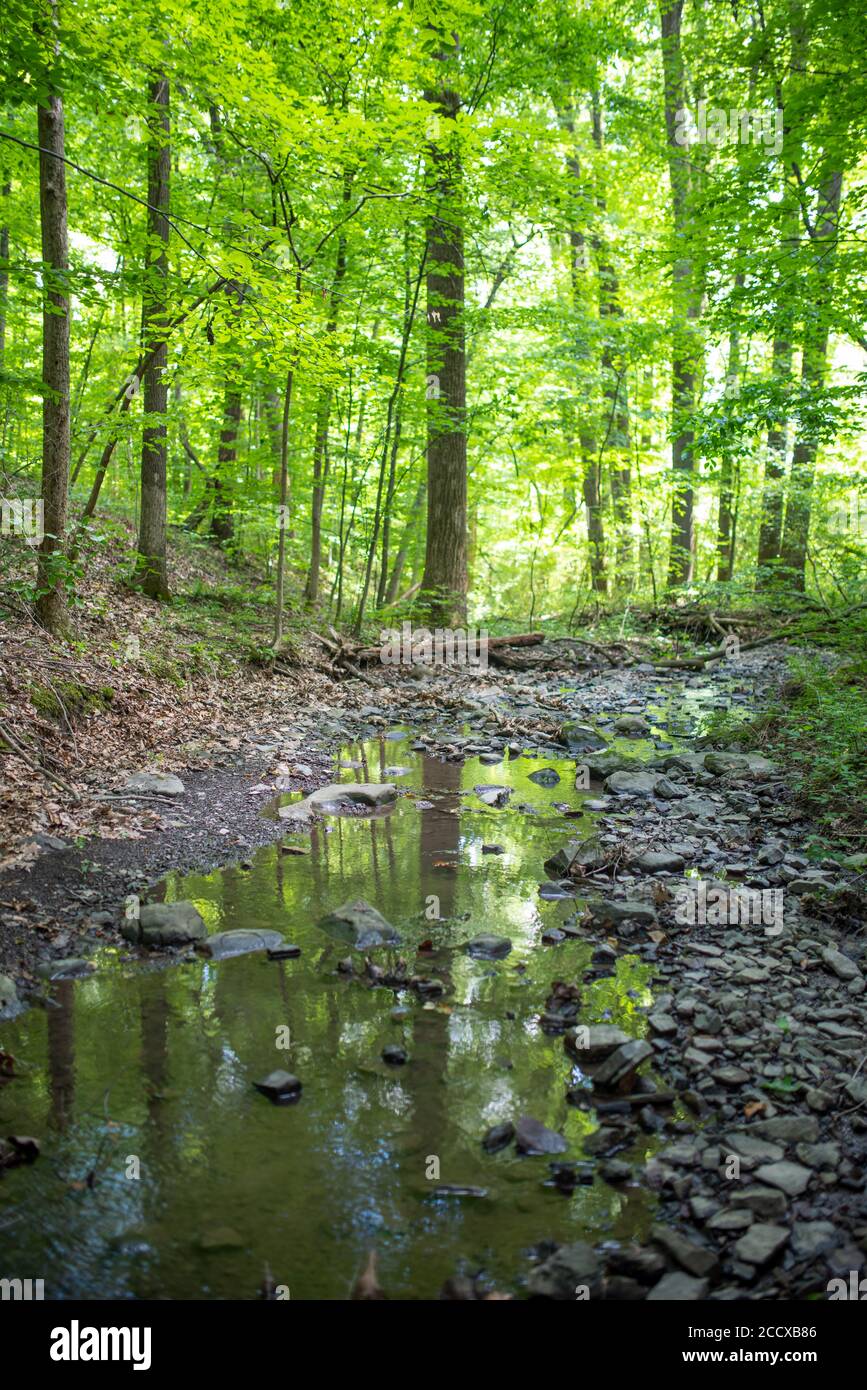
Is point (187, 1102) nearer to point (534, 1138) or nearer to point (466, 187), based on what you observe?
point (534, 1138)

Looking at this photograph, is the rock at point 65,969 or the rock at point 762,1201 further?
the rock at point 65,969

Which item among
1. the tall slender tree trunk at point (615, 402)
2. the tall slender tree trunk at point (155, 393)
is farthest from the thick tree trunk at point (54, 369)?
the tall slender tree trunk at point (615, 402)

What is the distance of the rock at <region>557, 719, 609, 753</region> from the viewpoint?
8430 mm

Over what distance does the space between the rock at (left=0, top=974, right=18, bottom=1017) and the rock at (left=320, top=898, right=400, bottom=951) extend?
151 centimetres

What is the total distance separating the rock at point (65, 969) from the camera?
3.71 meters

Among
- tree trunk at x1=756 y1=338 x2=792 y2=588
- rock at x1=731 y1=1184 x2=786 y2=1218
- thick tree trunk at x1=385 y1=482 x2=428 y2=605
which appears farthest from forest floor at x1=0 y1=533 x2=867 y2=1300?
thick tree trunk at x1=385 y1=482 x2=428 y2=605

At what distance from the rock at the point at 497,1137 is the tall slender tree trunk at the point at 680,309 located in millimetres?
7428

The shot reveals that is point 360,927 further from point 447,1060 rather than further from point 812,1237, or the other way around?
point 812,1237

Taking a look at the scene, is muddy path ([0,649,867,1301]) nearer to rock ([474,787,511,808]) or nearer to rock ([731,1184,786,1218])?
rock ([731,1184,786,1218])

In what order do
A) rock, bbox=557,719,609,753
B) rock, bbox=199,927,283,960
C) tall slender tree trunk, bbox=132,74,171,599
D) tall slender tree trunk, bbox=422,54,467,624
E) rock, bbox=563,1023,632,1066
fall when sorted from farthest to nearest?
tall slender tree trunk, bbox=422,54,467,624 → tall slender tree trunk, bbox=132,74,171,599 → rock, bbox=557,719,609,753 → rock, bbox=199,927,283,960 → rock, bbox=563,1023,632,1066

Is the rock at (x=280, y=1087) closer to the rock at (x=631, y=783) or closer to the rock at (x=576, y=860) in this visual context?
the rock at (x=576, y=860)

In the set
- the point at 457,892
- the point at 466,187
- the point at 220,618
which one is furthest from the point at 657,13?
the point at 457,892

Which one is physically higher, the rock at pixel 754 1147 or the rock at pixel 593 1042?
the rock at pixel 593 1042

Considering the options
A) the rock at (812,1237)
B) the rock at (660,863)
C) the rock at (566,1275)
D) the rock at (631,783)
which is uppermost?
the rock at (631,783)
